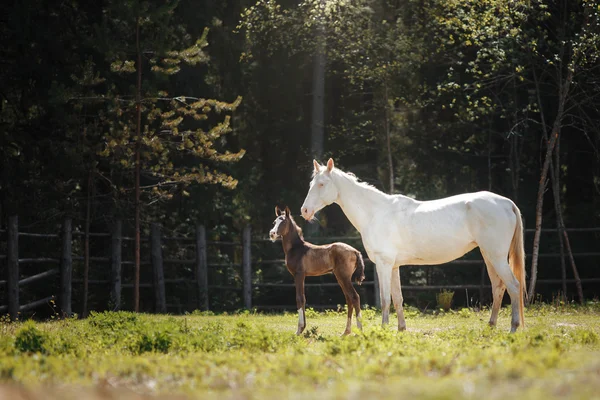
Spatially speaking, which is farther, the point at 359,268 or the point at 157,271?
the point at 157,271

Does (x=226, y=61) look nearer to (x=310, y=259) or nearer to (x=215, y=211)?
(x=215, y=211)

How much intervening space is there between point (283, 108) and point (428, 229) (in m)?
12.4

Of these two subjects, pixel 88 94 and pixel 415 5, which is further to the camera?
pixel 415 5

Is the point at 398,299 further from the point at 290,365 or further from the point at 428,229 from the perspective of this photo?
the point at 290,365

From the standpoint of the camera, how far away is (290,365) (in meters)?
6.35

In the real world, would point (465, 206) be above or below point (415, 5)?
below

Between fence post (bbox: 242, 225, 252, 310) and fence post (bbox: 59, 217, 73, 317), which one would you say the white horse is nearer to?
fence post (bbox: 59, 217, 73, 317)

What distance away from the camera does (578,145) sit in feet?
66.7

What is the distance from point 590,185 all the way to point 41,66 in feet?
46.5

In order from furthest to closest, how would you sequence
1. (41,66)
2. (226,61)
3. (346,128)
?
(346,128)
(226,61)
(41,66)

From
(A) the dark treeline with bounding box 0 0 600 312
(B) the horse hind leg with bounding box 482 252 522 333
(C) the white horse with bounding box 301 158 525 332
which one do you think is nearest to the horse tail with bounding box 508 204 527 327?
(C) the white horse with bounding box 301 158 525 332

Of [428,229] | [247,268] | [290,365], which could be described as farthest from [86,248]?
[290,365]

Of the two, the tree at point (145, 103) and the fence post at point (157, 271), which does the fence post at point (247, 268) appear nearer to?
the fence post at point (157, 271)

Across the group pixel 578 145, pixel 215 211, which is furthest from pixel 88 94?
pixel 578 145
